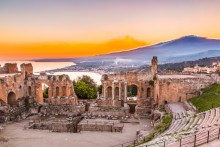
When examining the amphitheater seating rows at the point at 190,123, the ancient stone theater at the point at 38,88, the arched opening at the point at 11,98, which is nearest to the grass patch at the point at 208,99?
the amphitheater seating rows at the point at 190,123

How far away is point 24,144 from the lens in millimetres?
26484

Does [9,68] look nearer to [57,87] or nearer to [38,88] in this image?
[38,88]

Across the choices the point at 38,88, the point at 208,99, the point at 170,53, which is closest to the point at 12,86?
the point at 38,88

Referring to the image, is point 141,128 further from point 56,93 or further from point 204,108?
point 56,93

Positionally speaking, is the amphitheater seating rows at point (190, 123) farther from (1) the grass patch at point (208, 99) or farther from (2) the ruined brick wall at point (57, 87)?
(2) the ruined brick wall at point (57, 87)

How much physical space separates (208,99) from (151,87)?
33.8ft

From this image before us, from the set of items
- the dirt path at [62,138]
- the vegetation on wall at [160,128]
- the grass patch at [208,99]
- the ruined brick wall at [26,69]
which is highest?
the ruined brick wall at [26,69]

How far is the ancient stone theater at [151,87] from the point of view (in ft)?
112

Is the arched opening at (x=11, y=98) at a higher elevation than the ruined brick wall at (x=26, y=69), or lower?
lower

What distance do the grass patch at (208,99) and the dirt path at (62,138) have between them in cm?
608

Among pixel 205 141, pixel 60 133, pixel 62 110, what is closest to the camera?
pixel 205 141

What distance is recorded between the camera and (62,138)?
28.1 metres

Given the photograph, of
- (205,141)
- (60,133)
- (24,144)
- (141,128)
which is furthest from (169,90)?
(205,141)

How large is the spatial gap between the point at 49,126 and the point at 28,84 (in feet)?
34.2
